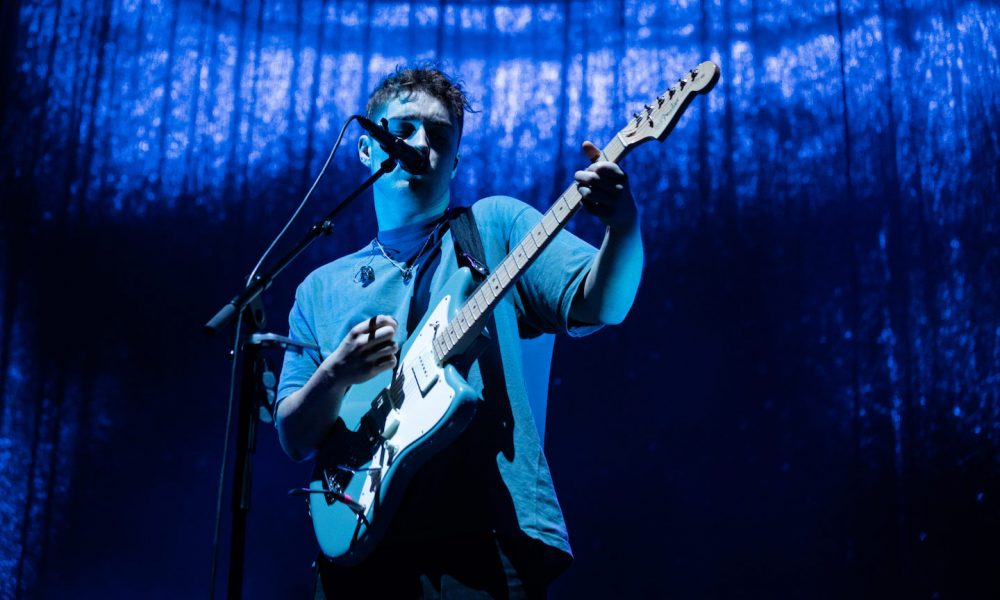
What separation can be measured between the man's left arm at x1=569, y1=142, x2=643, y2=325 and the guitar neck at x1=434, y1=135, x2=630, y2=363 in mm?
46

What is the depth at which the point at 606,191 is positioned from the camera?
1.50 meters

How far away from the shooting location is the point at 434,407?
5.02 feet

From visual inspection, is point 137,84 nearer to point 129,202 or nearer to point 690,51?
point 129,202

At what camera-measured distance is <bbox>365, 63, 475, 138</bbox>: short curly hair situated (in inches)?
84.5

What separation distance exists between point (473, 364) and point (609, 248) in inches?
13.4

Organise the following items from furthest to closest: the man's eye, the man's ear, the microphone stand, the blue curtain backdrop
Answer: the blue curtain backdrop < the man's ear < the man's eye < the microphone stand

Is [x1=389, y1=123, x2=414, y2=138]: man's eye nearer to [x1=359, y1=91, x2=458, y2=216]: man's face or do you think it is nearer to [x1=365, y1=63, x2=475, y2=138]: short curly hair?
[x1=359, y1=91, x2=458, y2=216]: man's face

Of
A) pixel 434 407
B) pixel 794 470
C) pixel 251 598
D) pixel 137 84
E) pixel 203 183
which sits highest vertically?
pixel 137 84

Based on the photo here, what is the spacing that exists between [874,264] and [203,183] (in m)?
2.51

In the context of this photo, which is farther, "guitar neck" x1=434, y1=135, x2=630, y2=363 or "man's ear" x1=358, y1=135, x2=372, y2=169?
"man's ear" x1=358, y1=135, x2=372, y2=169

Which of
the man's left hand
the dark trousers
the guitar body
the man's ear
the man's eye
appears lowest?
the dark trousers

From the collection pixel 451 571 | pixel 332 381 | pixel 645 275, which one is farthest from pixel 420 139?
pixel 645 275

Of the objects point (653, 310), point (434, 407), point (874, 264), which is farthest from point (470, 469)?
point (874, 264)

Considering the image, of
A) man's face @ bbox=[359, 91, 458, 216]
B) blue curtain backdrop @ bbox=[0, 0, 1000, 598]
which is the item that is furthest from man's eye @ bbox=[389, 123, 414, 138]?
blue curtain backdrop @ bbox=[0, 0, 1000, 598]
